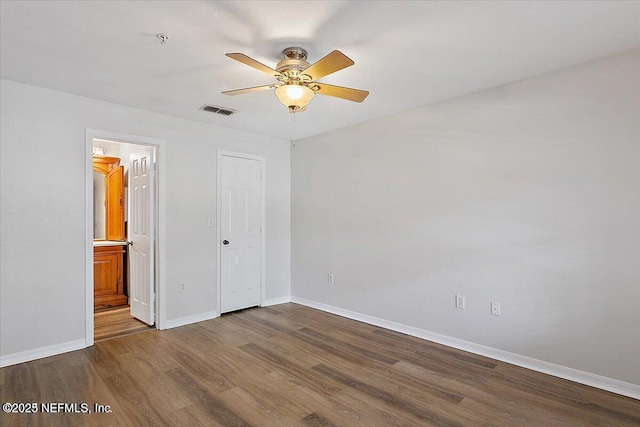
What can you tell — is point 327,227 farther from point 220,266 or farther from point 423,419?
point 423,419

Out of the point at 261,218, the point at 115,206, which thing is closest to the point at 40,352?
the point at 115,206

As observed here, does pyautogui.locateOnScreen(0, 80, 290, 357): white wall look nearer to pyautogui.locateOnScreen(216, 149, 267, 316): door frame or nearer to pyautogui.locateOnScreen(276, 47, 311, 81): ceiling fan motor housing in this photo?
pyautogui.locateOnScreen(216, 149, 267, 316): door frame

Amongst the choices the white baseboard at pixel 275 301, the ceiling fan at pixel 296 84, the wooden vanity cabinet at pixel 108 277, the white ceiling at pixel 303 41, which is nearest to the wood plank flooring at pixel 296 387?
the white baseboard at pixel 275 301

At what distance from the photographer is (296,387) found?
2580 mm

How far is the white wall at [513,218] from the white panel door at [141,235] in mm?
2380

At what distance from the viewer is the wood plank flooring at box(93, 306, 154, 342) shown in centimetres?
371

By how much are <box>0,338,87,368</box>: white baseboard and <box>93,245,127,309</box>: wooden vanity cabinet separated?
5.26 ft

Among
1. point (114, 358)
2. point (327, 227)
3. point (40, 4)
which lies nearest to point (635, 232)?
point (327, 227)

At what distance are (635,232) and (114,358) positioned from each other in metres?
4.37

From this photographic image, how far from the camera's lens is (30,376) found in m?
2.72

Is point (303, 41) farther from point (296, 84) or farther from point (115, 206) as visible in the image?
point (115, 206)

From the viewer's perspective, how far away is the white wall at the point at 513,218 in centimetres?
251

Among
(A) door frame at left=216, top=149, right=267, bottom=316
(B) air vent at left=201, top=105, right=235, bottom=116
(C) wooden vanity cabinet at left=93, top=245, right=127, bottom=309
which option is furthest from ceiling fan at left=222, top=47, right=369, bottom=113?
(C) wooden vanity cabinet at left=93, top=245, right=127, bottom=309

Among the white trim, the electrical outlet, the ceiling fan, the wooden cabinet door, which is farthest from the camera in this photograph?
the wooden cabinet door
